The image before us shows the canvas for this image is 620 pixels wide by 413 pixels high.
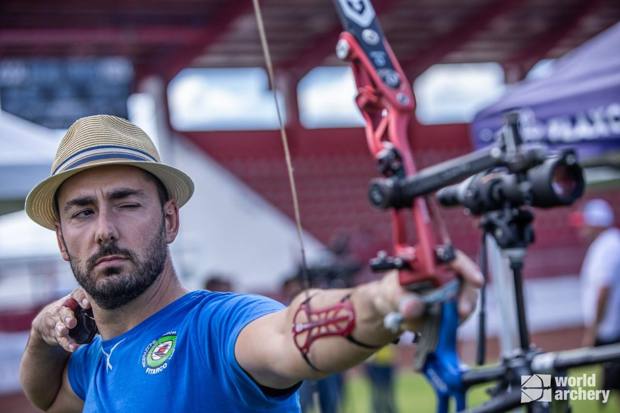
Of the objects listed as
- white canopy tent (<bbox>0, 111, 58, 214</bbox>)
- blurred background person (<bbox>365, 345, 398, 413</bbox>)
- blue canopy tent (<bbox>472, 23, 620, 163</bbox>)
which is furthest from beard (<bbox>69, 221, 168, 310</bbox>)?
blurred background person (<bbox>365, 345, 398, 413</bbox>)

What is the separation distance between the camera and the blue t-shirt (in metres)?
2.03

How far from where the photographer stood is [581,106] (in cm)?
477

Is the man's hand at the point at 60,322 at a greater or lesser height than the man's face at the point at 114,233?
lesser

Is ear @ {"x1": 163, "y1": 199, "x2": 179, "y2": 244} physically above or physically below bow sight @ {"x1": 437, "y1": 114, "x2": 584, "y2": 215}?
above

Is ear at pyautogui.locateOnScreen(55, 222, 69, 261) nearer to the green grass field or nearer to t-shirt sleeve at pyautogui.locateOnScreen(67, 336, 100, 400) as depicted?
t-shirt sleeve at pyautogui.locateOnScreen(67, 336, 100, 400)

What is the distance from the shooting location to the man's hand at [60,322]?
2504 millimetres

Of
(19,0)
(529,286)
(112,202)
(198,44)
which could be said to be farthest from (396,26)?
(112,202)

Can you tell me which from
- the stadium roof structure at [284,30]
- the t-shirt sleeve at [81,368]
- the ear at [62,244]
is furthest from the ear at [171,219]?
the stadium roof structure at [284,30]

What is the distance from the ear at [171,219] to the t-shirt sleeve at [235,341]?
334 mm

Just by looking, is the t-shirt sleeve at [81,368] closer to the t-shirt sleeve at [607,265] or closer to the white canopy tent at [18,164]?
the white canopy tent at [18,164]

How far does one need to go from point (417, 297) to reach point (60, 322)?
1.26 meters

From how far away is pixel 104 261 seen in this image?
2.21m

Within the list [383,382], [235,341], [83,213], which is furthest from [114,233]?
[383,382]

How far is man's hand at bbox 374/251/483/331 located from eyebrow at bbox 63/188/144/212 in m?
0.85
